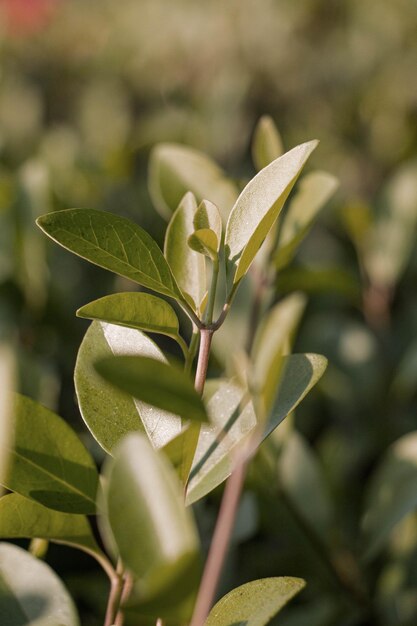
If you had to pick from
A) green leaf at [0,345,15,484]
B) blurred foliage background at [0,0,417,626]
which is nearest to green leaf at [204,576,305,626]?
green leaf at [0,345,15,484]

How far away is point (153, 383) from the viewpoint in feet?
1.32

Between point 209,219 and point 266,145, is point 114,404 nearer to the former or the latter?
point 209,219

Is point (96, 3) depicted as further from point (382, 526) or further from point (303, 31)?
point (382, 526)

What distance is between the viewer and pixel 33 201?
40.4 inches

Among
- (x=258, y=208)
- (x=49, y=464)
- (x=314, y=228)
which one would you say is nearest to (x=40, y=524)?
(x=49, y=464)

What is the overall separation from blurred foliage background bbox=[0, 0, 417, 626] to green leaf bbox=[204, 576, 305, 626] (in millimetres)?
366

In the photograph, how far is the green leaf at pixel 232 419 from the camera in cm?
51

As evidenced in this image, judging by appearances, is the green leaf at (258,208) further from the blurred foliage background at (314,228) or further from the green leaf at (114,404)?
the blurred foliage background at (314,228)

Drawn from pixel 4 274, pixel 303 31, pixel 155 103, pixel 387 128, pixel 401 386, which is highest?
pixel 303 31

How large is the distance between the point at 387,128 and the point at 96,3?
5.87ft

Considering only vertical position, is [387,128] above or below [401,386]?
above

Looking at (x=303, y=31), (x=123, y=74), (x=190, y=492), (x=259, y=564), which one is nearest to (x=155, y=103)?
(x=123, y=74)

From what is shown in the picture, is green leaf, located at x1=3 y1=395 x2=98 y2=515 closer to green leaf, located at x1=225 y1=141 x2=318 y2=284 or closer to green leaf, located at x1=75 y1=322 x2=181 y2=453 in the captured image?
green leaf, located at x1=75 y1=322 x2=181 y2=453

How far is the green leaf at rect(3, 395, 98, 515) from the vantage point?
21.0 inches
